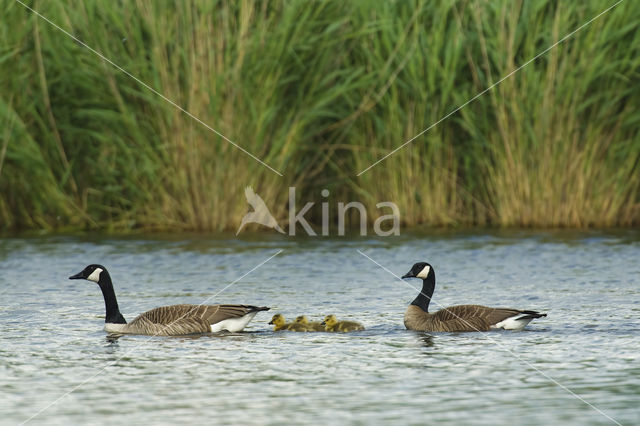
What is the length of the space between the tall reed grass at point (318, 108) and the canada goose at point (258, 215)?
160 millimetres

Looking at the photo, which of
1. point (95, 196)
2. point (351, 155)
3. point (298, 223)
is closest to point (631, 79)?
point (351, 155)

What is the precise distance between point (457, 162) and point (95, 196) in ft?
16.5

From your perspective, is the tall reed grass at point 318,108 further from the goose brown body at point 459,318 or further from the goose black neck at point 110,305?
the goose brown body at point 459,318

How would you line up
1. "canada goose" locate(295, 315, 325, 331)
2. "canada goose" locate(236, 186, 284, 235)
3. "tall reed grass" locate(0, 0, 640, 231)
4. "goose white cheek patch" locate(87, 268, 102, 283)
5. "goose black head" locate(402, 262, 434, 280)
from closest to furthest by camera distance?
1. "canada goose" locate(295, 315, 325, 331)
2. "goose white cheek patch" locate(87, 268, 102, 283)
3. "goose black head" locate(402, 262, 434, 280)
4. "tall reed grass" locate(0, 0, 640, 231)
5. "canada goose" locate(236, 186, 284, 235)

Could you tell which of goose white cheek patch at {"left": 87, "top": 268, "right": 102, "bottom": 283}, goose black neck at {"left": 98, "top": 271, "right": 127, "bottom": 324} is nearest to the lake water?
goose black neck at {"left": 98, "top": 271, "right": 127, "bottom": 324}

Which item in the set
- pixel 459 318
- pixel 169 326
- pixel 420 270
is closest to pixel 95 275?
pixel 169 326

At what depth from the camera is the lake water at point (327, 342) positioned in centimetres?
738

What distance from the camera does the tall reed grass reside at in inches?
637

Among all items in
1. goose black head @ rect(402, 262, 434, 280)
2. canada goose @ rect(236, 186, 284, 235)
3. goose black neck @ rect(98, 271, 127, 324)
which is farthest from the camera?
canada goose @ rect(236, 186, 284, 235)

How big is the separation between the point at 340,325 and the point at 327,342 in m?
0.41

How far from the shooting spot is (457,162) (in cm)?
1719

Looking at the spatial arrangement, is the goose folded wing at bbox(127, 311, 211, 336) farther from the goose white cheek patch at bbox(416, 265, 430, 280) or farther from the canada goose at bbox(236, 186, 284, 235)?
the canada goose at bbox(236, 186, 284, 235)

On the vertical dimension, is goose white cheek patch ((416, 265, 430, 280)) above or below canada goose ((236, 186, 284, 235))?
below

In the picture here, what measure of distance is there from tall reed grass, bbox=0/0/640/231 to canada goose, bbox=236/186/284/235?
0.53 feet
